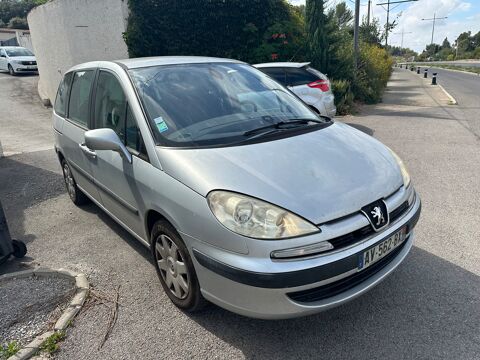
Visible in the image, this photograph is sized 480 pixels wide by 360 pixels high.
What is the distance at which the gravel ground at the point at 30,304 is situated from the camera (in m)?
2.65

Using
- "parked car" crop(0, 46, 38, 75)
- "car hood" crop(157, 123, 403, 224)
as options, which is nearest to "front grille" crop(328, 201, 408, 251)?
"car hood" crop(157, 123, 403, 224)

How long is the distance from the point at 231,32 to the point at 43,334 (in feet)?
37.3

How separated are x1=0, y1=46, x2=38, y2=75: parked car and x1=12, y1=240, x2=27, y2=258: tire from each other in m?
20.5

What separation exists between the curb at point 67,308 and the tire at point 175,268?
647mm

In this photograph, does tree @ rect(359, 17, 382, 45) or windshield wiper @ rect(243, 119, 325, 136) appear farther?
tree @ rect(359, 17, 382, 45)

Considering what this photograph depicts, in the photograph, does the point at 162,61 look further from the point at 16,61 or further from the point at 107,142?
the point at 16,61

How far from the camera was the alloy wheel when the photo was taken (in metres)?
2.59

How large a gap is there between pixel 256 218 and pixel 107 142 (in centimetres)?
136

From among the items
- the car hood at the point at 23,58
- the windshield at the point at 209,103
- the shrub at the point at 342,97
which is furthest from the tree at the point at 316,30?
the car hood at the point at 23,58

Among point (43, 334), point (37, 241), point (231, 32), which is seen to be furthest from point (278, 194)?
point (231, 32)

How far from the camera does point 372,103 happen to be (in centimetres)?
1386

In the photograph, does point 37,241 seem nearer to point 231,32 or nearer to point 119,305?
point 119,305

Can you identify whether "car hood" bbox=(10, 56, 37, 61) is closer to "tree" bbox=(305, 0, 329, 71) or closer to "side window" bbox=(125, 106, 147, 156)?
"tree" bbox=(305, 0, 329, 71)

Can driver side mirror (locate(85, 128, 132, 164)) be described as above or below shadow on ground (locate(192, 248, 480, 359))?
above
